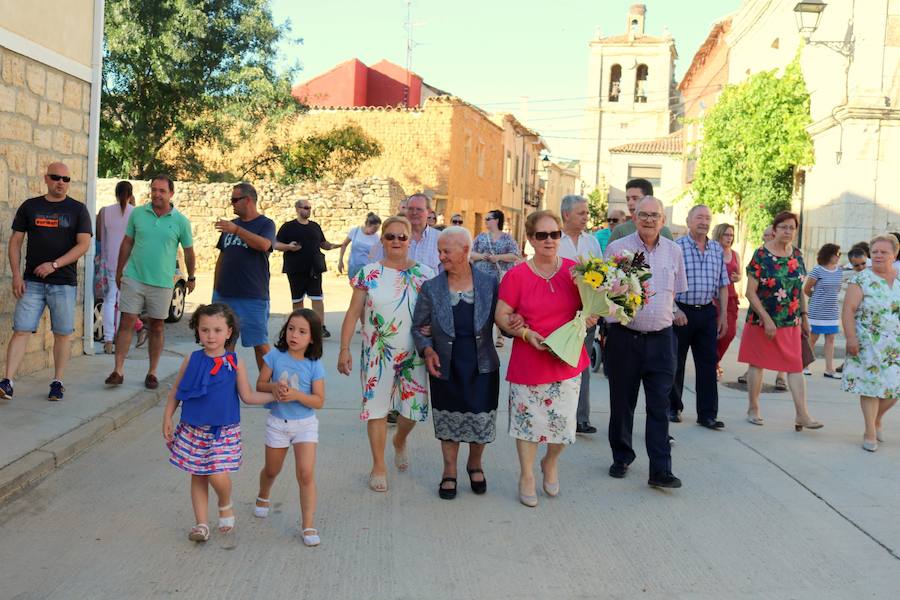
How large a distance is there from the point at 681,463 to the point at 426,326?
228 centimetres

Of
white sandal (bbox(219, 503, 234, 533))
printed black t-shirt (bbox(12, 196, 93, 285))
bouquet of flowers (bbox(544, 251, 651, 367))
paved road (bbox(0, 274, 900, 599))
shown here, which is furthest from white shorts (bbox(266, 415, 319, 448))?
printed black t-shirt (bbox(12, 196, 93, 285))

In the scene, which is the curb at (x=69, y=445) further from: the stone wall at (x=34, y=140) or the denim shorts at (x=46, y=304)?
the stone wall at (x=34, y=140)

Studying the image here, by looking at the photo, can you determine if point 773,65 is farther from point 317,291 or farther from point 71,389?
point 71,389

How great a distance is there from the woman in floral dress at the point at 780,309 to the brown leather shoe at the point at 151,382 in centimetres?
518

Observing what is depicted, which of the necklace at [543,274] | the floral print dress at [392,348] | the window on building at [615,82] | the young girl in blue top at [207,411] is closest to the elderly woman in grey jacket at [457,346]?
the floral print dress at [392,348]

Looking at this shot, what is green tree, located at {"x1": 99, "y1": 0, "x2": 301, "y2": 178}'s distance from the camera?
24.2 metres

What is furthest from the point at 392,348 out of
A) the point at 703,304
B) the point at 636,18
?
the point at 636,18

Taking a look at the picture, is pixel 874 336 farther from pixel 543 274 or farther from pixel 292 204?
pixel 292 204

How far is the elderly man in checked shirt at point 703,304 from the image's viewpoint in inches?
289

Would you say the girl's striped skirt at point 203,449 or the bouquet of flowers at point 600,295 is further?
the bouquet of flowers at point 600,295

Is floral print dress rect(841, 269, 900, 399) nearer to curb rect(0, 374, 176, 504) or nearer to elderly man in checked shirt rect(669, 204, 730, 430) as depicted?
elderly man in checked shirt rect(669, 204, 730, 430)

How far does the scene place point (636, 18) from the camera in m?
68.4

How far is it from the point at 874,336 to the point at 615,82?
2376 inches

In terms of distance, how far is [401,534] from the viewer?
4.78 metres
